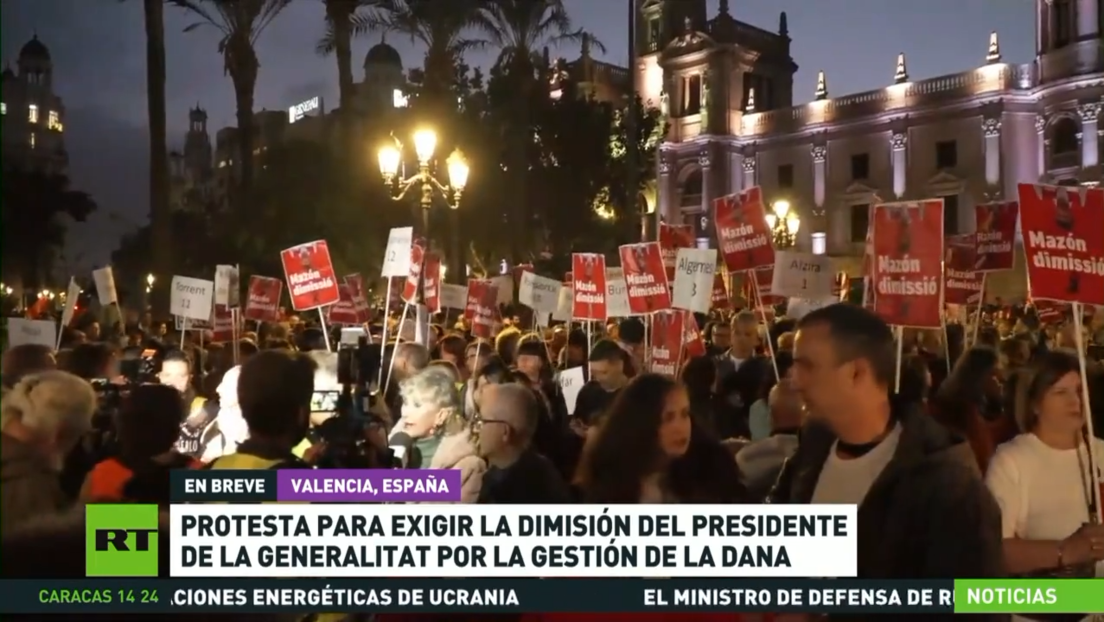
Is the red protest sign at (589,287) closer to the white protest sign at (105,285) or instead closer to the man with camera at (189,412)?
the man with camera at (189,412)

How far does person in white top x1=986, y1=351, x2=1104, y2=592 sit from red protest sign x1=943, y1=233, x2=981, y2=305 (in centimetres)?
575

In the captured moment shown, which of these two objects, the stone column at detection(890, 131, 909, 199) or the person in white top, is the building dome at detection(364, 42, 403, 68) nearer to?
the stone column at detection(890, 131, 909, 199)

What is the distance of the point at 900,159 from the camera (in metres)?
38.1

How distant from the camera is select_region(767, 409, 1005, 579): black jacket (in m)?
2.83

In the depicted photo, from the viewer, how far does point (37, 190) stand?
1677 centimetres

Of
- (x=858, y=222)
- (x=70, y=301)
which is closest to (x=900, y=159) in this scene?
(x=858, y=222)

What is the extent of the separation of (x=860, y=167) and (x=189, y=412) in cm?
3684

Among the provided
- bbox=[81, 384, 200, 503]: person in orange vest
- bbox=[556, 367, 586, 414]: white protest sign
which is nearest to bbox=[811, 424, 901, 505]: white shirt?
bbox=[81, 384, 200, 503]: person in orange vest

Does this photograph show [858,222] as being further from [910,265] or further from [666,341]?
[910,265]

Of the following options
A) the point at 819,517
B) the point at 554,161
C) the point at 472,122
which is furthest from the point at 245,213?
the point at 819,517

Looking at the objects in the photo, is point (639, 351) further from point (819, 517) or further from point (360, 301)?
point (819, 517)

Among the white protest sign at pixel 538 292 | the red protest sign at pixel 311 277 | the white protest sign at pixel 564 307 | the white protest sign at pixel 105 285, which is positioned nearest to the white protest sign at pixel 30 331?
the red protest sign at pixel 311 277

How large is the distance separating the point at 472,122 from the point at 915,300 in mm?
21243

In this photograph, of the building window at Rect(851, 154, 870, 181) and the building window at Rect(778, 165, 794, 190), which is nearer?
the building window at Rect(851, 154, 870, 181)
